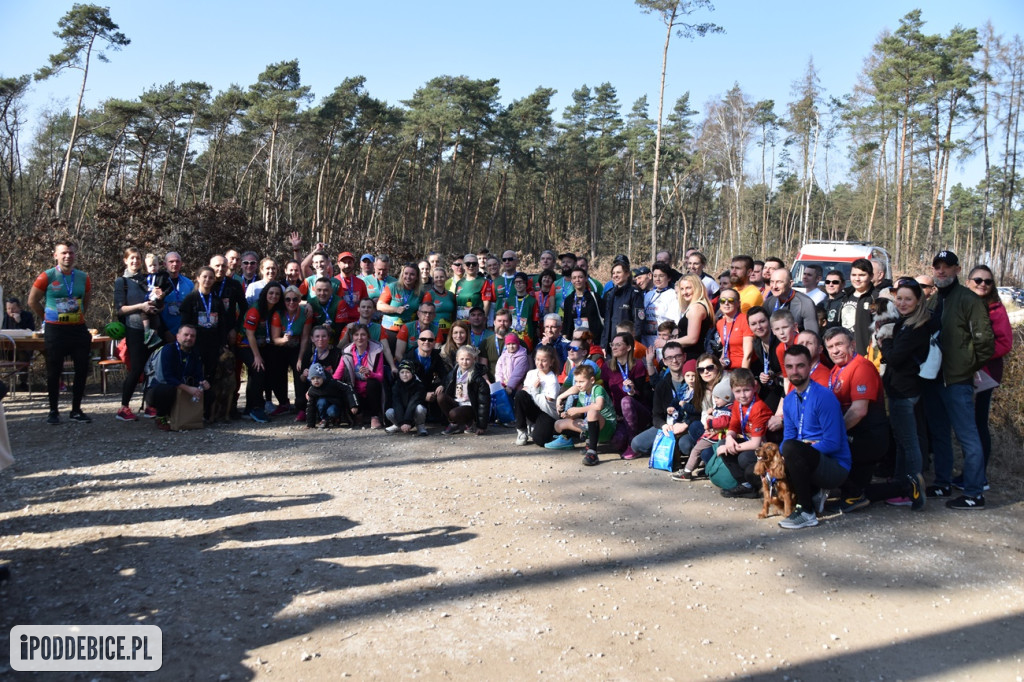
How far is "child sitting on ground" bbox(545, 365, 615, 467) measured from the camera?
23.2 feet

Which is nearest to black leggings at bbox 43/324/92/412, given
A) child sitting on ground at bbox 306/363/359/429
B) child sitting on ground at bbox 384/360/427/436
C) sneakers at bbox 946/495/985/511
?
child sitting on ground at bbox 306/363/359/429

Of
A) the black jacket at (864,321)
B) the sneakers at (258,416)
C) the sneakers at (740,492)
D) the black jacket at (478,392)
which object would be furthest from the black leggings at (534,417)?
the sneakers at (258,416)

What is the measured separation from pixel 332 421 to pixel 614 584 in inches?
200

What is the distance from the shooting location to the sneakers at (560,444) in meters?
7.62

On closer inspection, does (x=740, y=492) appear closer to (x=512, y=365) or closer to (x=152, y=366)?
(x=512, y=365)

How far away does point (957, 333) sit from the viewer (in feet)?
18.4

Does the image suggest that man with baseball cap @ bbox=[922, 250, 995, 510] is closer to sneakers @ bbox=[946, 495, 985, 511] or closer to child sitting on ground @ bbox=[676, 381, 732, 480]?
sneakers @ bbox=[946, 495, 985, 511]

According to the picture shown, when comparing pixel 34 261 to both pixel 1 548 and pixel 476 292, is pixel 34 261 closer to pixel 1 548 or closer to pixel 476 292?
pixel 476 292

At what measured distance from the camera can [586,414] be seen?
24.1 ft

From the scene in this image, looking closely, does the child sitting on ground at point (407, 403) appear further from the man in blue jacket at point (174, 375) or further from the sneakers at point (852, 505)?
the sneakers at point (852, 505)

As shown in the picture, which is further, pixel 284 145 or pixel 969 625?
pixel 284 145

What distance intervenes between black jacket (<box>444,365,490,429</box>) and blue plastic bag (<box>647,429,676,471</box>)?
83.9 inches

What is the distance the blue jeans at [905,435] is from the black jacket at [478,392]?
4.14 metres

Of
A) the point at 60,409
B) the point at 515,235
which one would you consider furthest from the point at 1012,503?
the point at 515,235
